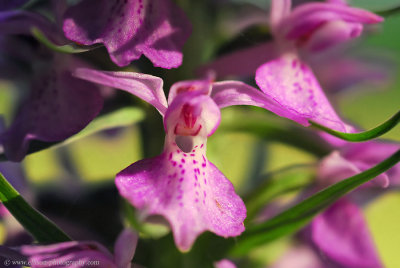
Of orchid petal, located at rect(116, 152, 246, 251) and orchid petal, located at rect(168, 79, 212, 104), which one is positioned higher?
orchid petal, located at rect(168, 79, 212, 104)

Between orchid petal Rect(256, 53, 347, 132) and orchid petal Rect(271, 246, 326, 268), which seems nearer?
orchid petal Rect(256, 53, 347, 132)

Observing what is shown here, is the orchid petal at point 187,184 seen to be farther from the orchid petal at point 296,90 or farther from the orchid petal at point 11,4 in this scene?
the orchid petal at point 11,4

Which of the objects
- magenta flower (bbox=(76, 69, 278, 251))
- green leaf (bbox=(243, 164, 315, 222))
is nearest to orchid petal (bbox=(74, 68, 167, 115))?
magenta flower (bbox=(76, 69, 278, 251))

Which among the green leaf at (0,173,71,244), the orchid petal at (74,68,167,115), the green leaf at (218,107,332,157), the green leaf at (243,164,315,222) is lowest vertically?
the green leaf at (243,164,315,222)

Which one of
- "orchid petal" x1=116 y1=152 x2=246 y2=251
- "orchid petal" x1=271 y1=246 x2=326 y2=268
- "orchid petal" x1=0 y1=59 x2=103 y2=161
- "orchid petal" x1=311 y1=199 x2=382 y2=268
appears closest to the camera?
"orchid petal" x1=116 y1=152 x2=246 y2=251

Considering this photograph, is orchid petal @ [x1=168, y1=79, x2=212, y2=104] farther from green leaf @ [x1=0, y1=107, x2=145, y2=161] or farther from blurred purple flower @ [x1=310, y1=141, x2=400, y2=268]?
blurred purple flower @ [x1=310, y1=141, x2=400, y2=268]

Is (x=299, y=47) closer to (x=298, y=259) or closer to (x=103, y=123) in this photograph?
(x=103, y=123)
